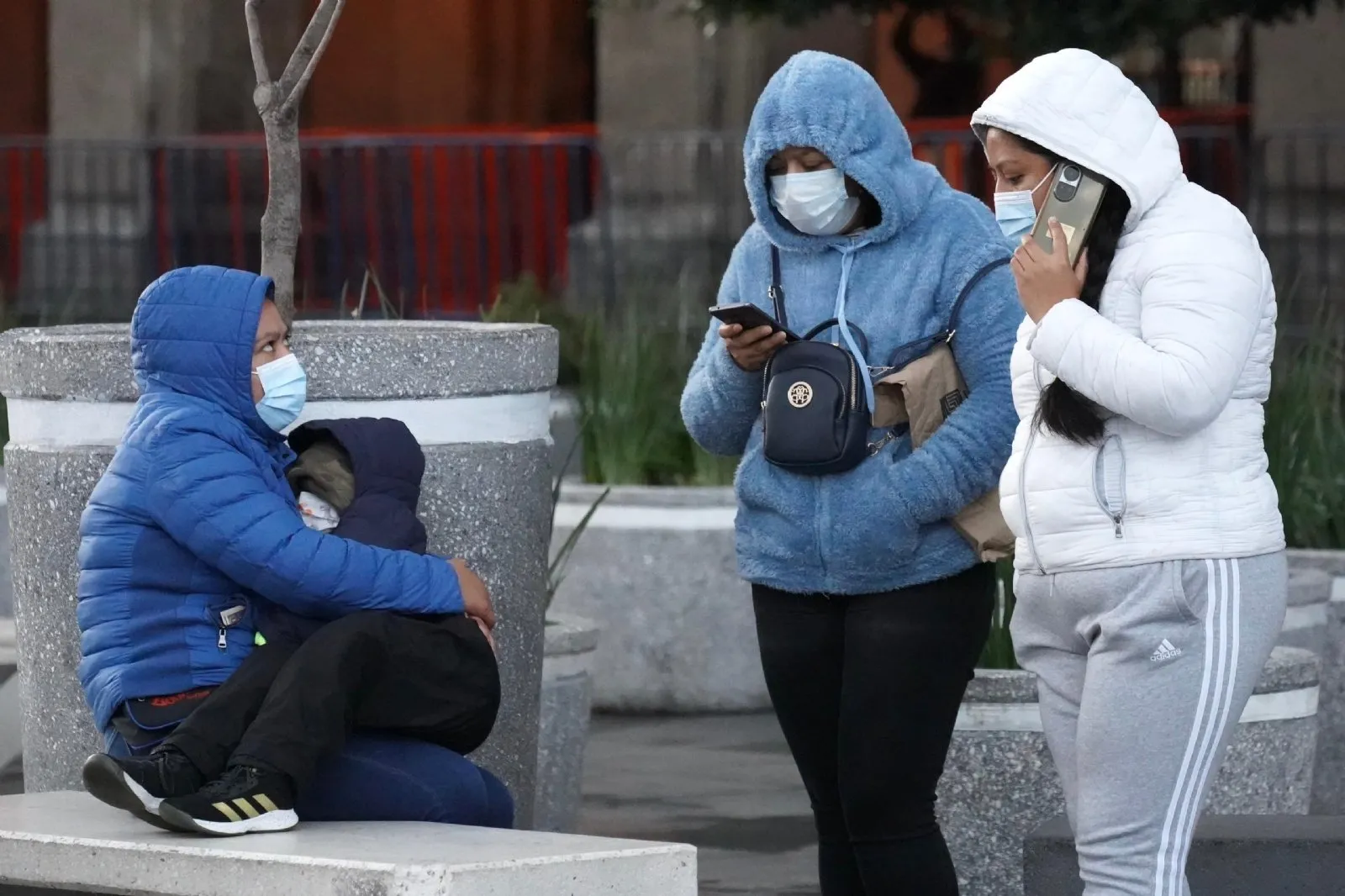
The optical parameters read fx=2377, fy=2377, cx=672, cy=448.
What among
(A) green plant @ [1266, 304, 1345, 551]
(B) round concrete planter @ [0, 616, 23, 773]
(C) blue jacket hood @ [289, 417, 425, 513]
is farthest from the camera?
(A) green plant @ [1266, 304, 1345, 551]

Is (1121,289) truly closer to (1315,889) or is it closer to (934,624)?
(934,624)

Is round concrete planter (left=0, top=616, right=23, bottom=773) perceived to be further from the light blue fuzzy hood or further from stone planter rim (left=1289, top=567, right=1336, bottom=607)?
stone planter rim (left=1289, top=567, right=1336, bottom=607)

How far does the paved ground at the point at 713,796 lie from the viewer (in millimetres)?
5422

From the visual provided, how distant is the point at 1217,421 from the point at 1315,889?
1.13m

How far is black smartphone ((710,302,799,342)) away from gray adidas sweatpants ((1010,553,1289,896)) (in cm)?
75

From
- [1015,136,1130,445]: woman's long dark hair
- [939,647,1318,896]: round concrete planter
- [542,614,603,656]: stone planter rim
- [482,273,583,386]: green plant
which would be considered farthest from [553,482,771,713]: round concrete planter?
[1015,136,1130,445]: woman's long dark hair

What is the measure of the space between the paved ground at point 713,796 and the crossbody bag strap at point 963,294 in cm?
174

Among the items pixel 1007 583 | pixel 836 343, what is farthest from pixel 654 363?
pixel 836 343

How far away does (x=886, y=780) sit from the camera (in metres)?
3.83

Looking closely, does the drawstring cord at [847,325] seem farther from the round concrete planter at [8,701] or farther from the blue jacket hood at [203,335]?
the round concrete planter at [8,701]

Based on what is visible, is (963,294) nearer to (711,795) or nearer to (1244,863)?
(1244,863)

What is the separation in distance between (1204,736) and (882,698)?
2.33ft

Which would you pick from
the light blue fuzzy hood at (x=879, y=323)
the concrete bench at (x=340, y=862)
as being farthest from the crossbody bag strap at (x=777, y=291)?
the concrete bench at (x=340, y=862)

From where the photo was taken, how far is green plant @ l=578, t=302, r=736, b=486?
7371mm
